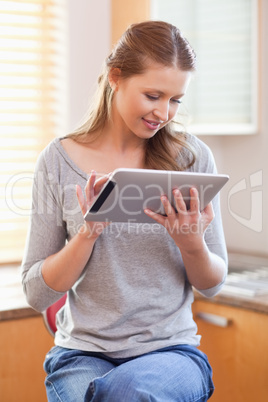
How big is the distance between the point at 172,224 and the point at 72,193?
0.30 m

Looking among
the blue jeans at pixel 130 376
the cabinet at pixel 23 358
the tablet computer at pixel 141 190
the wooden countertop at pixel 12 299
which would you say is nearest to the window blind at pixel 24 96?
the wooden countertop at pixel 12 299

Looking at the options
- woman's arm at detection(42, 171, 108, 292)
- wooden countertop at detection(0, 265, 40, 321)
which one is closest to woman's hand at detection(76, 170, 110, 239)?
woman's arm at detection(42, 171, 108, 292)

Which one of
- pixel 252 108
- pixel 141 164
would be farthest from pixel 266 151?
pixel 141 164

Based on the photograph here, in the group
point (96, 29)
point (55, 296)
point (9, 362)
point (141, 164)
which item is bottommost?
point (9, 362)

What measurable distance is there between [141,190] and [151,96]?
0.81 feet

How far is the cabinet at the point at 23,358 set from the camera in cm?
190

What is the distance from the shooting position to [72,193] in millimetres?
1473

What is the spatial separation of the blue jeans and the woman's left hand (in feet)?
0.79

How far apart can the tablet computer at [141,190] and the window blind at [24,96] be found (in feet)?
3.59

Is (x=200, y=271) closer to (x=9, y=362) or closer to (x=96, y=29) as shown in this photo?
(x=9, y=362)

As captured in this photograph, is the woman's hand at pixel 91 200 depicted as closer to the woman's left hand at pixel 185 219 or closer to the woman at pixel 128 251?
the woman at pixel 128 251

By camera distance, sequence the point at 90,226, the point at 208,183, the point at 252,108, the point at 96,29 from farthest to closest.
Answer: the point at 252,108
the point at 96,29
the point at 90,226
the point at 208,183

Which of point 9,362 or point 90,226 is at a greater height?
point 90,226

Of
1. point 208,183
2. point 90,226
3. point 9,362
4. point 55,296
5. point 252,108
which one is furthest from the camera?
point 252,108
